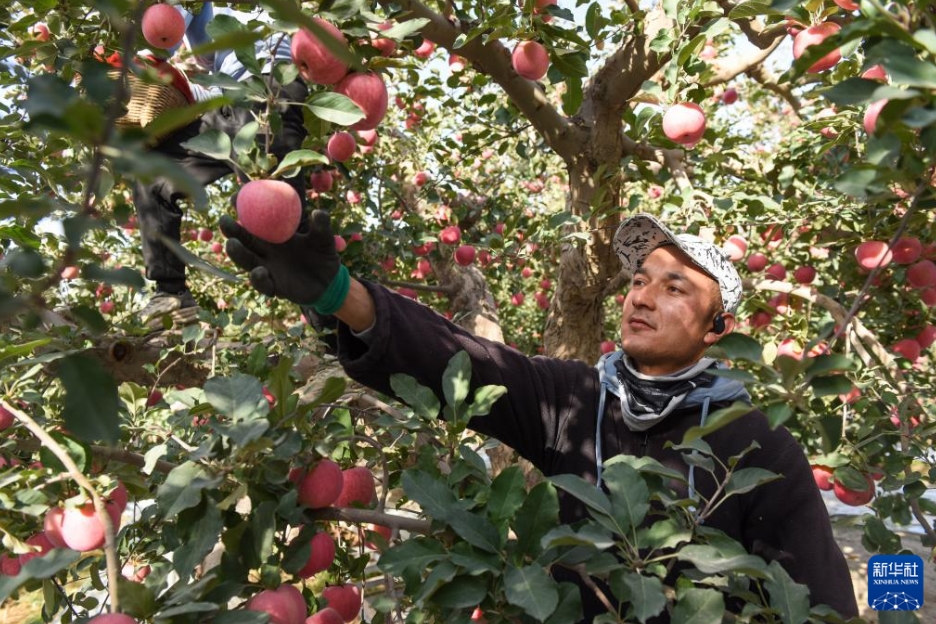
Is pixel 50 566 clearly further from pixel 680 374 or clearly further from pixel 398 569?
pixel 680 374

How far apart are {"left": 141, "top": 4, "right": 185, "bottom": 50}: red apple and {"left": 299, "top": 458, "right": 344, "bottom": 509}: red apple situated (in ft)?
2.99

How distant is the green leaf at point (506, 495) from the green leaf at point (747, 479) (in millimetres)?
283

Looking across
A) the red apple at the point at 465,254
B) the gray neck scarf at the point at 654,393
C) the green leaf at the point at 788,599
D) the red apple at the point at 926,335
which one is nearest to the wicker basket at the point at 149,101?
the gray neck scarf at the point at 654,393

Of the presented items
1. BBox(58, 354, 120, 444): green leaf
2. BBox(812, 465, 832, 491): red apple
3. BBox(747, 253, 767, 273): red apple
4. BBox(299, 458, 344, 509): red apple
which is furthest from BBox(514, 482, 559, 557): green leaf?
BBox(747, 253, 767, 273): red apple

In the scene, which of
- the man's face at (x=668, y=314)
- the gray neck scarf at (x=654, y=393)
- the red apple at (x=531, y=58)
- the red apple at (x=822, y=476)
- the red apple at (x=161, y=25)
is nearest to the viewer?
the red apple at (x=161, y=25)

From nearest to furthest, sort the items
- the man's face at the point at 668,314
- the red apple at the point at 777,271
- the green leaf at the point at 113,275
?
the green leaf at the point at 113,275
the man's face at the point at 668,314
the red apple at the point at 777,271

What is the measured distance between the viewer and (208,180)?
8.45 feet

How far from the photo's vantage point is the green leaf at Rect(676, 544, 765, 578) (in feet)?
2.69

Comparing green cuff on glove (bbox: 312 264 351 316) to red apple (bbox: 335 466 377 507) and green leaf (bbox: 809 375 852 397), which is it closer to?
red apple (bbox: 335 466 377 507)

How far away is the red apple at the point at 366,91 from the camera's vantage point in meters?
1.32

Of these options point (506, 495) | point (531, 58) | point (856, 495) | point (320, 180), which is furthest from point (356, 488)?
point (320, 180)

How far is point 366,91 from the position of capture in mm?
1325

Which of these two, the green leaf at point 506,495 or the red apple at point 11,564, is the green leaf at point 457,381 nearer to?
the green leaf at point 506,495

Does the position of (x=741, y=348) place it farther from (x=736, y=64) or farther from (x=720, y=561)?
(x=736, y=64)
